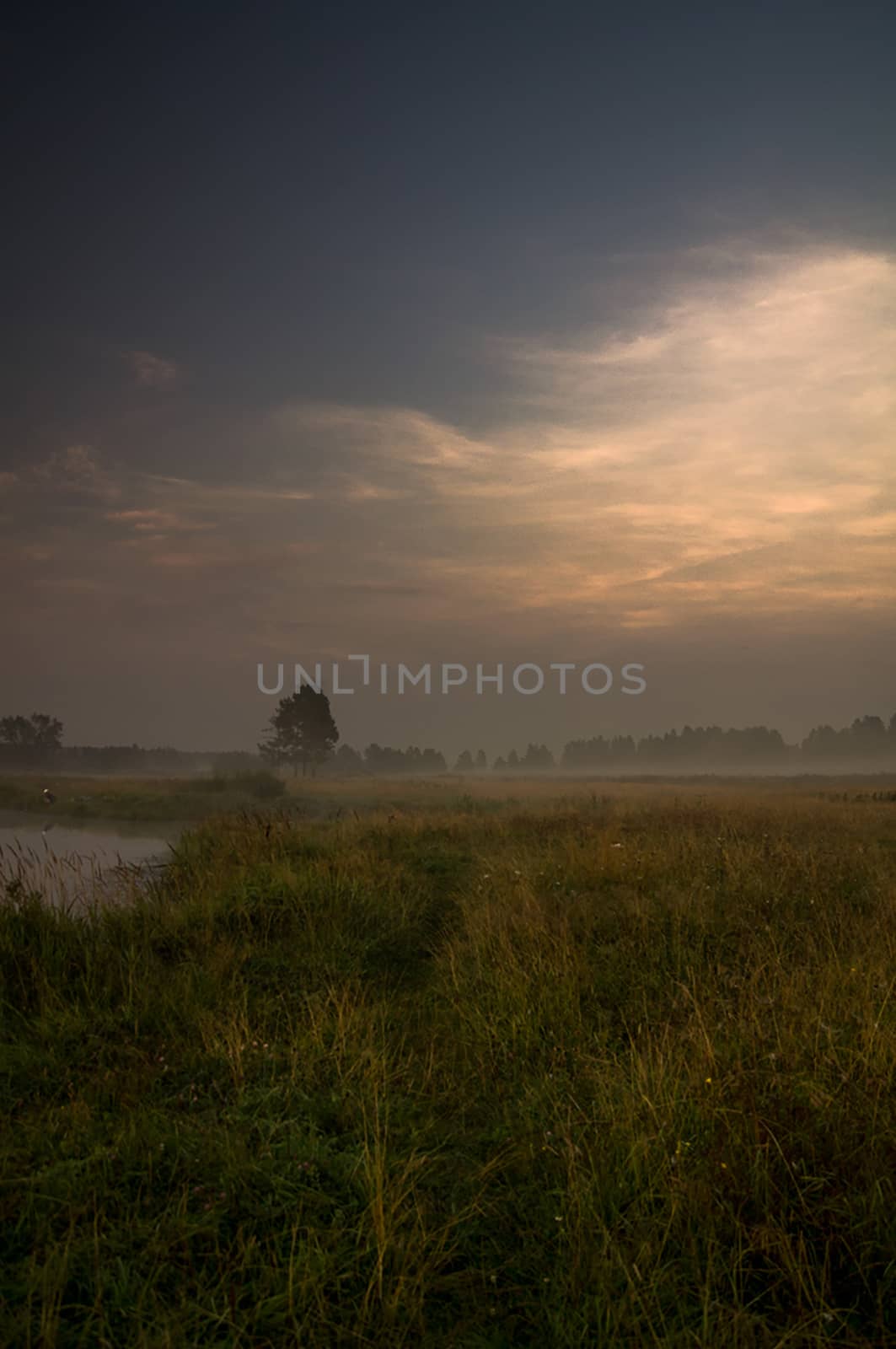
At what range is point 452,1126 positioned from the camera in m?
4.37

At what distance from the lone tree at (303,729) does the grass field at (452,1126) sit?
68205 millimetres

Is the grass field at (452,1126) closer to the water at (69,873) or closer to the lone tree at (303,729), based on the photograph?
the water at (69,873)

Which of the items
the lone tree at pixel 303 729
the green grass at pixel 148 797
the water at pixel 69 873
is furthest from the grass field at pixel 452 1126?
the lone tree at pixel 303 729

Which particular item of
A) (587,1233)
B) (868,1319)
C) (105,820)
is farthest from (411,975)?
(105,820)

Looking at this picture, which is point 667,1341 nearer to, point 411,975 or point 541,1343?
point 541,1343

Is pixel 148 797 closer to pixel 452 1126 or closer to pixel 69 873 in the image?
pixel 69 873

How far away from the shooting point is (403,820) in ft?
57.7

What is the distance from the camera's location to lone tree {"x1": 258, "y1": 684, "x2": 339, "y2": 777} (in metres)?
75.4

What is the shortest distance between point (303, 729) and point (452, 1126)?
7363 centimetres

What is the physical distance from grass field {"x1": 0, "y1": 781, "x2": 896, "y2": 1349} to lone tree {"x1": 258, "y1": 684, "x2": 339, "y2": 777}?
224 feet

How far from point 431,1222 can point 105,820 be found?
32462 millimetres

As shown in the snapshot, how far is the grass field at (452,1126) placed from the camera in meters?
2.94

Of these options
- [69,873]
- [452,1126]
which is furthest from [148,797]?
[452,1126]

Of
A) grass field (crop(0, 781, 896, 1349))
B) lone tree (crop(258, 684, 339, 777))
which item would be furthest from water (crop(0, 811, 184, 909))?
lone tree (crop(258, 684, 339, 777))
